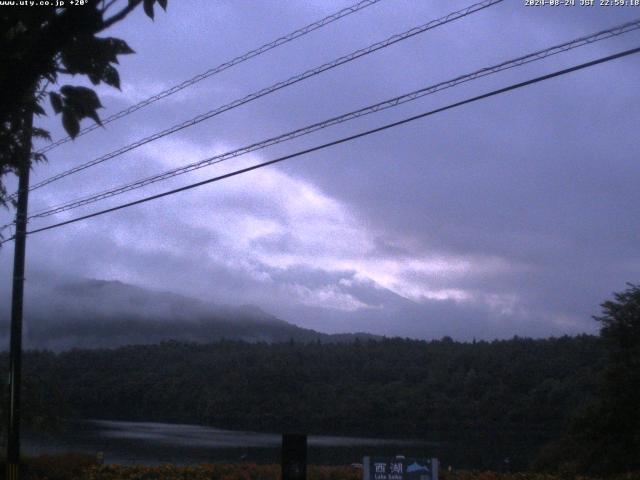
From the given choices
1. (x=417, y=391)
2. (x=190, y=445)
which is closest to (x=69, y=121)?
(x=190, y=445)

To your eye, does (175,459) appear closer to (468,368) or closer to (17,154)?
(468,368)

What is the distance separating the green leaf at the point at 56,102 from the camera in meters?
3.77

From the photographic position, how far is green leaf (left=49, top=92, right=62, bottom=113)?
3.77 m

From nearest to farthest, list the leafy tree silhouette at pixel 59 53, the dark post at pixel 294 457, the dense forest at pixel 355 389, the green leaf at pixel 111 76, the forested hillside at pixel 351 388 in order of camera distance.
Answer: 1. the leafy tree silhouette at pixel 59 53
2. the green leaf at pixel 111 76
3. the dark post at pixel 294 457
4. the dense forest at pixel 355 389
5. the forested hillside at pixel 351 388

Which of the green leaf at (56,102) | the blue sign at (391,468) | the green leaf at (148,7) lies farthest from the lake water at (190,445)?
the green leaf at (148,7)

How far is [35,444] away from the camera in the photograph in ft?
108

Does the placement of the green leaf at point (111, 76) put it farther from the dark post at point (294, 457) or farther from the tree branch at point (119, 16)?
the dark post at point (294, 457)

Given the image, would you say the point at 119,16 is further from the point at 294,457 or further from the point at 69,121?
the point at 294,457

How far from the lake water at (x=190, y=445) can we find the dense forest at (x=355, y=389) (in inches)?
32.2

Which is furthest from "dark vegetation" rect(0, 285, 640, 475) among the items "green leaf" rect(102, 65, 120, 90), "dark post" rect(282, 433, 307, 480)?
"green leaf" rect(102, 65, 120, 90)

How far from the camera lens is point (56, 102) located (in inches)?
149

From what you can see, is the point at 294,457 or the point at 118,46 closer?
the point at 118,46

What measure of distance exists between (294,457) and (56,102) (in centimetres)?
959

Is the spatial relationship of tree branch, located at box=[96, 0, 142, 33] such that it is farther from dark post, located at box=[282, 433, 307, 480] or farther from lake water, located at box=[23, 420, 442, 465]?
lake water, located at box=[23, 420, 442, 465]
